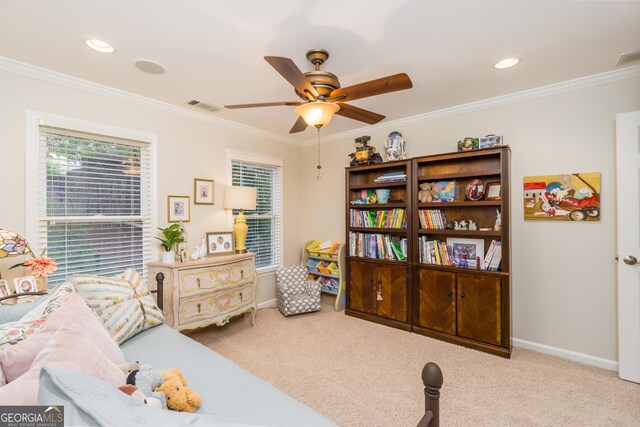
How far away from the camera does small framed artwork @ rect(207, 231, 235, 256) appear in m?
3.60

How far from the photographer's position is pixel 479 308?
292 centimetres

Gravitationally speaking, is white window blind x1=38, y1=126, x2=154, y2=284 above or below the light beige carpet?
above

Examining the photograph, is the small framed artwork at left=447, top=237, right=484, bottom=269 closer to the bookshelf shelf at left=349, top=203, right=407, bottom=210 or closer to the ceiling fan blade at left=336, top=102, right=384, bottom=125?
the bookshelf shelf at left=349, top=203, right=407, bottom=210

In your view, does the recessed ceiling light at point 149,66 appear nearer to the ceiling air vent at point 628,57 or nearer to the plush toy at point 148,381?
the plush toy at point 148,381

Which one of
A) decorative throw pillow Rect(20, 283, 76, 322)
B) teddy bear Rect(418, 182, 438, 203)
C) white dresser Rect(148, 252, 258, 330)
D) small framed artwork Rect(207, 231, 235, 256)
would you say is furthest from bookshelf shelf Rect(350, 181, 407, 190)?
decorative throw pillow Rect(20, 283, 76, 322)

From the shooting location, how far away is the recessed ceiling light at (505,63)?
7.71 ft

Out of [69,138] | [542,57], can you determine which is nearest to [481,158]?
[542,57]

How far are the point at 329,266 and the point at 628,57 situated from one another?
3.62 m

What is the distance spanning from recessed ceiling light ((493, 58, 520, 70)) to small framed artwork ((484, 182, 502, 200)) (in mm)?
1098

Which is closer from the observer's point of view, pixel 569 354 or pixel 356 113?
pixel 356 113

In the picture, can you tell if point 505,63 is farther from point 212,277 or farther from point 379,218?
point 212,277

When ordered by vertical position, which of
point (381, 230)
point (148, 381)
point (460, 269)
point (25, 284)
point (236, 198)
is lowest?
point (148, 381)

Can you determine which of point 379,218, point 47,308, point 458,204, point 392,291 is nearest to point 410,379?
point 392,291

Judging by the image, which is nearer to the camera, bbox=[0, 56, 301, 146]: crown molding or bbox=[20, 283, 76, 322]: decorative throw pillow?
bbox=[20, 283, 76, 322]: decorative throw pillow
